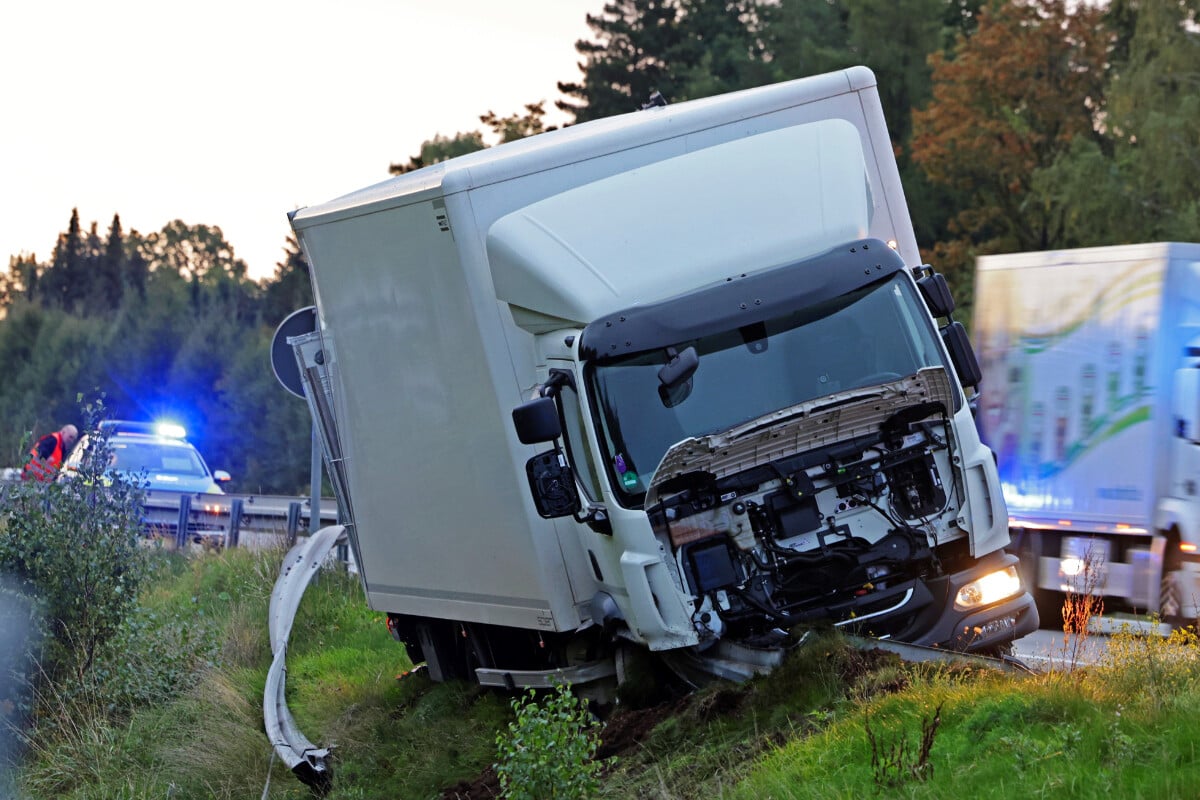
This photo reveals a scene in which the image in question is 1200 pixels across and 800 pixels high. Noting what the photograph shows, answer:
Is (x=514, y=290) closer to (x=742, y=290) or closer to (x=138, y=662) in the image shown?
(x=742, y=290)

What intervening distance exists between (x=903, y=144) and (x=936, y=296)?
43.3m

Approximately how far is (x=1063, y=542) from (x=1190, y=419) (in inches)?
85.2

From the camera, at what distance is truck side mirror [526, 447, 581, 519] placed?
360 inches

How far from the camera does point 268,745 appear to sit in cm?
1183

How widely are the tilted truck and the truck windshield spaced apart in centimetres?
399

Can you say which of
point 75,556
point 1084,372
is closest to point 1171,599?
point 1084,372

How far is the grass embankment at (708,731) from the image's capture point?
6.15 m

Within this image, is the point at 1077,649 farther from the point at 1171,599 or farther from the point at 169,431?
the point at 169,431

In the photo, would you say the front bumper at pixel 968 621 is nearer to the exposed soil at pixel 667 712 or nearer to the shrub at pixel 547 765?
the exposed soil at pixel 667 712

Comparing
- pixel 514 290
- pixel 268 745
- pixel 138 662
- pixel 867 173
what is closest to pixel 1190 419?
pixel 867 173

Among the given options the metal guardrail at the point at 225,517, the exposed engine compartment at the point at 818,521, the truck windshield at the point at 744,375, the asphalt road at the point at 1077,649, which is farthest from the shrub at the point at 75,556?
the metal guardrail at the point at 225,517

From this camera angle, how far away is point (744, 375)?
904cm

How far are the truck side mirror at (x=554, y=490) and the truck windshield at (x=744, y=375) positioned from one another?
0.89 feet

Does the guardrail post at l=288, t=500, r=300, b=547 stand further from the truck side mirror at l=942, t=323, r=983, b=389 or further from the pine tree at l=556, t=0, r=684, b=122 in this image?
the pine tree at l=556, t=0, r=684, b=122
